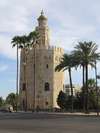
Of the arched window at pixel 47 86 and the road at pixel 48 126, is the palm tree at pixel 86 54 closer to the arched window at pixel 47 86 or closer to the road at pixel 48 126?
the arched window at pixel 47 86

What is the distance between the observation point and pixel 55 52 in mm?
118000

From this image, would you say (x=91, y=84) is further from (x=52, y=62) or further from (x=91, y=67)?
(x=91, y=67)

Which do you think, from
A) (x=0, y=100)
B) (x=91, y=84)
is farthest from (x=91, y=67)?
Result: (x=0, y=100)

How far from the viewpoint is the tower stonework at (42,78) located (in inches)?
4589

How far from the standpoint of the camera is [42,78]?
118 m

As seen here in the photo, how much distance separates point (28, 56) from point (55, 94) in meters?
12.0

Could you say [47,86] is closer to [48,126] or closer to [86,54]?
[86,54]

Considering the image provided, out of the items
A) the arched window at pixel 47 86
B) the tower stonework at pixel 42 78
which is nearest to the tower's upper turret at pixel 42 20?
the tower stonework at pixel 42 78

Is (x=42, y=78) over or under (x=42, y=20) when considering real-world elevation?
under

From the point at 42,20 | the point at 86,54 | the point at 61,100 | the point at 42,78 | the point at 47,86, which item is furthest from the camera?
the point at 42,20

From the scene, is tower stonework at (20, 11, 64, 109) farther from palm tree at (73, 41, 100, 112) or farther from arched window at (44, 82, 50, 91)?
palm tree at (73, 41, 100, 112)

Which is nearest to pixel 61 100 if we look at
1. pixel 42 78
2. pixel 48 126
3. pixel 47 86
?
pixel 47 86

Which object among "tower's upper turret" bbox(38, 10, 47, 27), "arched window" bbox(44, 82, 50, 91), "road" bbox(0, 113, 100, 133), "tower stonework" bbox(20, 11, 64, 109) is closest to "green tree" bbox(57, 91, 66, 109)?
"tower stonework" bbox(20, 11, 64, 109)

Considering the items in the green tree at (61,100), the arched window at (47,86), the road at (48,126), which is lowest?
the road at (48,126)
